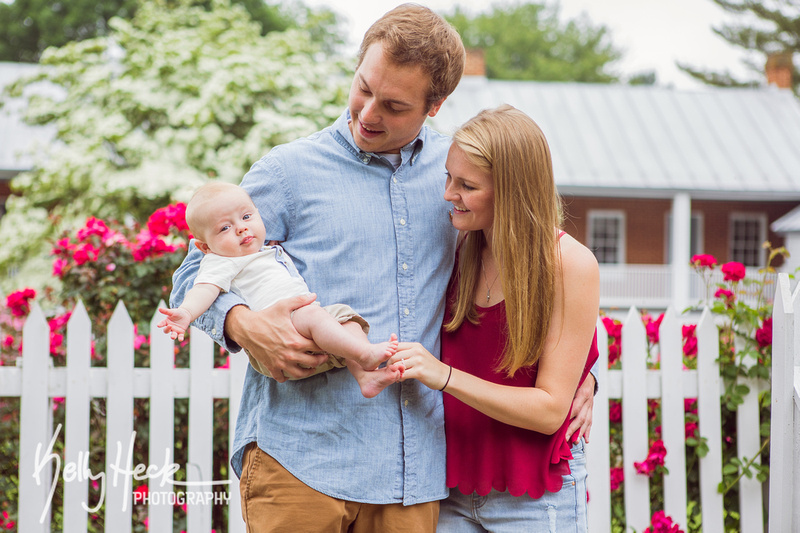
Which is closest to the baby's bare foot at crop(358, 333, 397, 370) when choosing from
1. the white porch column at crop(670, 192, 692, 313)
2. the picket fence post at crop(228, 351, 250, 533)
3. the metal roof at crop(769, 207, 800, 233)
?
the picket fence post at crop(228, 351, 250, 533)

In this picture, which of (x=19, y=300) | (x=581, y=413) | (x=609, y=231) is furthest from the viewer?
(x=609, y=231)

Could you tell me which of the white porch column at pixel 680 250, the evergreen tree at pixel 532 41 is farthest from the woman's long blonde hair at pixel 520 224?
the evergreen tree at pixel 532 41

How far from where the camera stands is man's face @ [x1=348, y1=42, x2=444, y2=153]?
1.77m

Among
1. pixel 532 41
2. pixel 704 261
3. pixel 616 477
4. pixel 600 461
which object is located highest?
pixel 532 41

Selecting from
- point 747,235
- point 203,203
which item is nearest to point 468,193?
point 203,203

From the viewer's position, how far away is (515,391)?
1.72 metres

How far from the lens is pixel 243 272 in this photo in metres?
1.87

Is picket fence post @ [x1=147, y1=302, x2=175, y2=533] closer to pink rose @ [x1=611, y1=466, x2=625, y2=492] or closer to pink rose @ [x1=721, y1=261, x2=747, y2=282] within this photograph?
pink rose @ [x1=611, y1=466, x2=625, y2=492]

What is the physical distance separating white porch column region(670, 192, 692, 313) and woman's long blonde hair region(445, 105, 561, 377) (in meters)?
13.3

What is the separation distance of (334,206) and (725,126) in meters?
16.0

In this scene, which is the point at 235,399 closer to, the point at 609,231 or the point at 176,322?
the point at 176,322

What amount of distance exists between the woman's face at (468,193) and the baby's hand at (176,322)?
737 millimetres

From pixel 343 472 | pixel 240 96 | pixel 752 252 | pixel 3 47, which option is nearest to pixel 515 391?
pixel 343 472

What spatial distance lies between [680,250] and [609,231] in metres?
2.33
